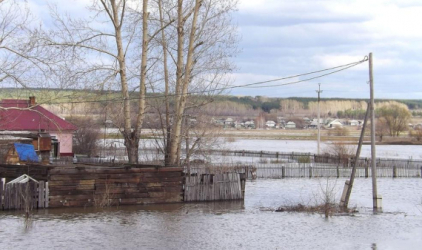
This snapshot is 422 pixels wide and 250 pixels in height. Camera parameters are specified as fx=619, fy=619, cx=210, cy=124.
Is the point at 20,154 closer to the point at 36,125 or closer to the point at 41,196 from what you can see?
the point at 36,125

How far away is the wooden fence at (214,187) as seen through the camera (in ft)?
83.9

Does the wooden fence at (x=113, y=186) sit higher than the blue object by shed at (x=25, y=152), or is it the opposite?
the blue object by shed at (x=25, y=152)

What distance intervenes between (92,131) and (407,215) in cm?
4228

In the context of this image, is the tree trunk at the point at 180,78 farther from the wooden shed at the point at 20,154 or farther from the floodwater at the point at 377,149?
the floodwater at the point at 377,149

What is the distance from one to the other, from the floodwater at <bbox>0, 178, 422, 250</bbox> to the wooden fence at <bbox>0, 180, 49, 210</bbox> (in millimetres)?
577

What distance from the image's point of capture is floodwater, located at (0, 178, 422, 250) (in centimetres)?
1708

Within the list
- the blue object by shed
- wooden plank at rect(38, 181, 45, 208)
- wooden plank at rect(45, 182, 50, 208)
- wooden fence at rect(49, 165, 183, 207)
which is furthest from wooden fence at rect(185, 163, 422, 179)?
wooden plank at rect(38, 181, 45, 208)

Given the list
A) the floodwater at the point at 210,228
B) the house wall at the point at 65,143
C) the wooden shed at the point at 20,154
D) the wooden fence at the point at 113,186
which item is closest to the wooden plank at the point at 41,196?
the wooden fence at the point at 113,186

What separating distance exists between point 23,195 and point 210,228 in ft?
24.0

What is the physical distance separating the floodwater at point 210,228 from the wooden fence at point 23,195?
1.89 ft

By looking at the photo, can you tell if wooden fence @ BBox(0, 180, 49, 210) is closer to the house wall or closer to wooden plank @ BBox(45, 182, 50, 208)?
wooden plank @ BBox(45, 182, 50, 208)

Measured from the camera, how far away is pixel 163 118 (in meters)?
36.4

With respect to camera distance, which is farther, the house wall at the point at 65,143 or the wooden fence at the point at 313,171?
the house wall at the point at 65,143

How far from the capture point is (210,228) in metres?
19.9
